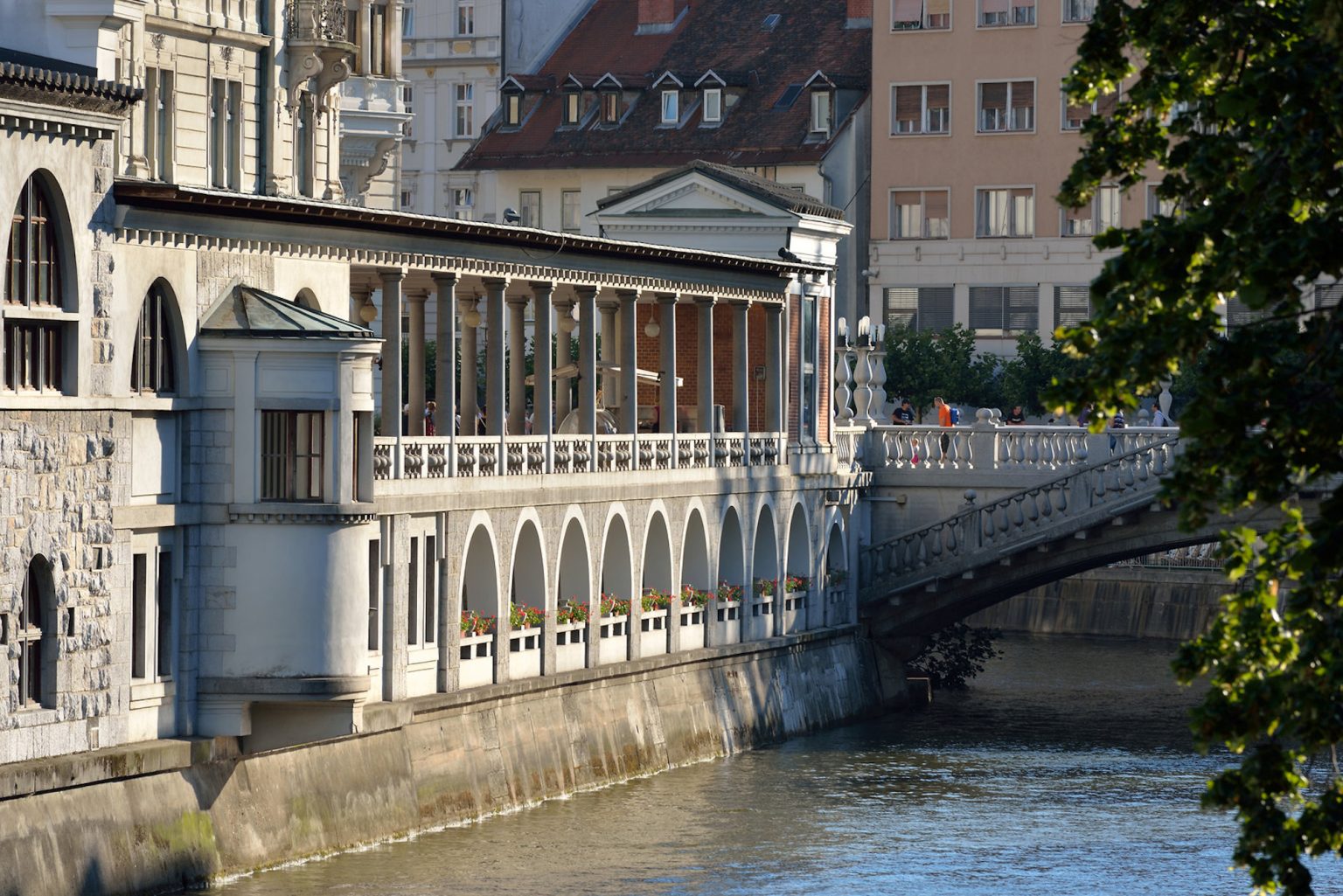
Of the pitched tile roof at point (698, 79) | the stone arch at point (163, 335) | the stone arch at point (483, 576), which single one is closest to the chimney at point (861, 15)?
the pitched tile roof at point (698, 79)

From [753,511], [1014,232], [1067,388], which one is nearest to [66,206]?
[1067,388]

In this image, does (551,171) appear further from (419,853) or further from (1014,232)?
(419,853)

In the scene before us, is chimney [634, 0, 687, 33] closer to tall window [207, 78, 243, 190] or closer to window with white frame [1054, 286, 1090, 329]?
window with white frame [1054, 286, 1090, 329]

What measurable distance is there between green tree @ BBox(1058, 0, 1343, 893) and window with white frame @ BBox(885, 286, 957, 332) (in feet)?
236

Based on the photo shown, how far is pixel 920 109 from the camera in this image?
3730 inches

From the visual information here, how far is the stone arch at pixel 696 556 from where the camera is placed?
5859cm

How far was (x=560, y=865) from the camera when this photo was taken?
140 feet

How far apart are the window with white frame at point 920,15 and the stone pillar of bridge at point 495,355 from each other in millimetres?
45132

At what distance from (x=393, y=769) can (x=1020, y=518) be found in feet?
73.0

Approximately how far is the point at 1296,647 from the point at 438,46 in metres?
87.1

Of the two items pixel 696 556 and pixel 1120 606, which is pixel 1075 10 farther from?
pixel 696 556

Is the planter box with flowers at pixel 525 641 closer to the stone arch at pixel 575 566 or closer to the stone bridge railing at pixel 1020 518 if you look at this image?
the stone arch at pixel 575 566

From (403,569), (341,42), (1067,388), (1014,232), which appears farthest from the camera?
(1014,232)

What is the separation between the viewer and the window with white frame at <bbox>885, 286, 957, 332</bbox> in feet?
313
